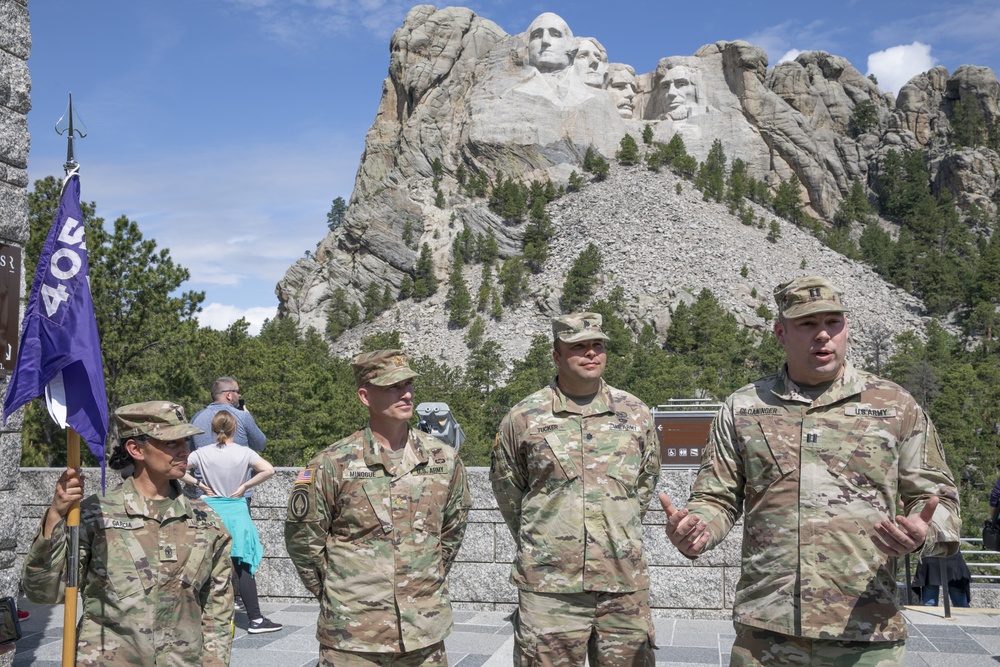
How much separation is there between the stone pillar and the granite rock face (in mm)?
71185

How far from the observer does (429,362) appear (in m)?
66.8

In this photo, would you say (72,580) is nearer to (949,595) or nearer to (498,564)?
(498,564)

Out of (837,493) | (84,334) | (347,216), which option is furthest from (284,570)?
(347,216)

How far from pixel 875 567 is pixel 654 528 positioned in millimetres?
4407

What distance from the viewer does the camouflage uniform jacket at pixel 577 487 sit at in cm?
413

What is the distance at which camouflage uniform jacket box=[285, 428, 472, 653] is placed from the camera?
3.81 meters

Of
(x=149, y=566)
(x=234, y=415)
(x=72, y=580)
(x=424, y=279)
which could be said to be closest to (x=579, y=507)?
(x=149, y=566)

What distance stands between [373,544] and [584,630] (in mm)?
1005

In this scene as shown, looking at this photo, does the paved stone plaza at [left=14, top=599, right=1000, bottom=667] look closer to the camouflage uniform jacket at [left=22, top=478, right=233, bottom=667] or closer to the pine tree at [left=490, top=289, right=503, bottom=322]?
the camouflage uniform jacket at [left=22, top=478, right=233, bottom=667]

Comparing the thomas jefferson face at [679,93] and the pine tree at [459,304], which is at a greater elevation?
the thomas jefferson face at [679,93]

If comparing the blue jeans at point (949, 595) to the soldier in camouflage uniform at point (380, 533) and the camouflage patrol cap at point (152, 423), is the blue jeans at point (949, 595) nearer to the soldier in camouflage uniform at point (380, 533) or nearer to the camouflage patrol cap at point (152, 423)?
the soldier in camouflage uniform at point (380, 533)

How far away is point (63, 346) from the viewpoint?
397 centimetres

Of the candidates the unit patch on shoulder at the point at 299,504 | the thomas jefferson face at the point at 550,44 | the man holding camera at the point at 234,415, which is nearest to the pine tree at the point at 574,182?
the thomas jefferson face at the point at 550,44

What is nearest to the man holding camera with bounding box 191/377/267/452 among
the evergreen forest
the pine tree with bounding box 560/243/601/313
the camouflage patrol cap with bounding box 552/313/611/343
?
the camouflage patrol cap with bounding box 552/313/611/343
